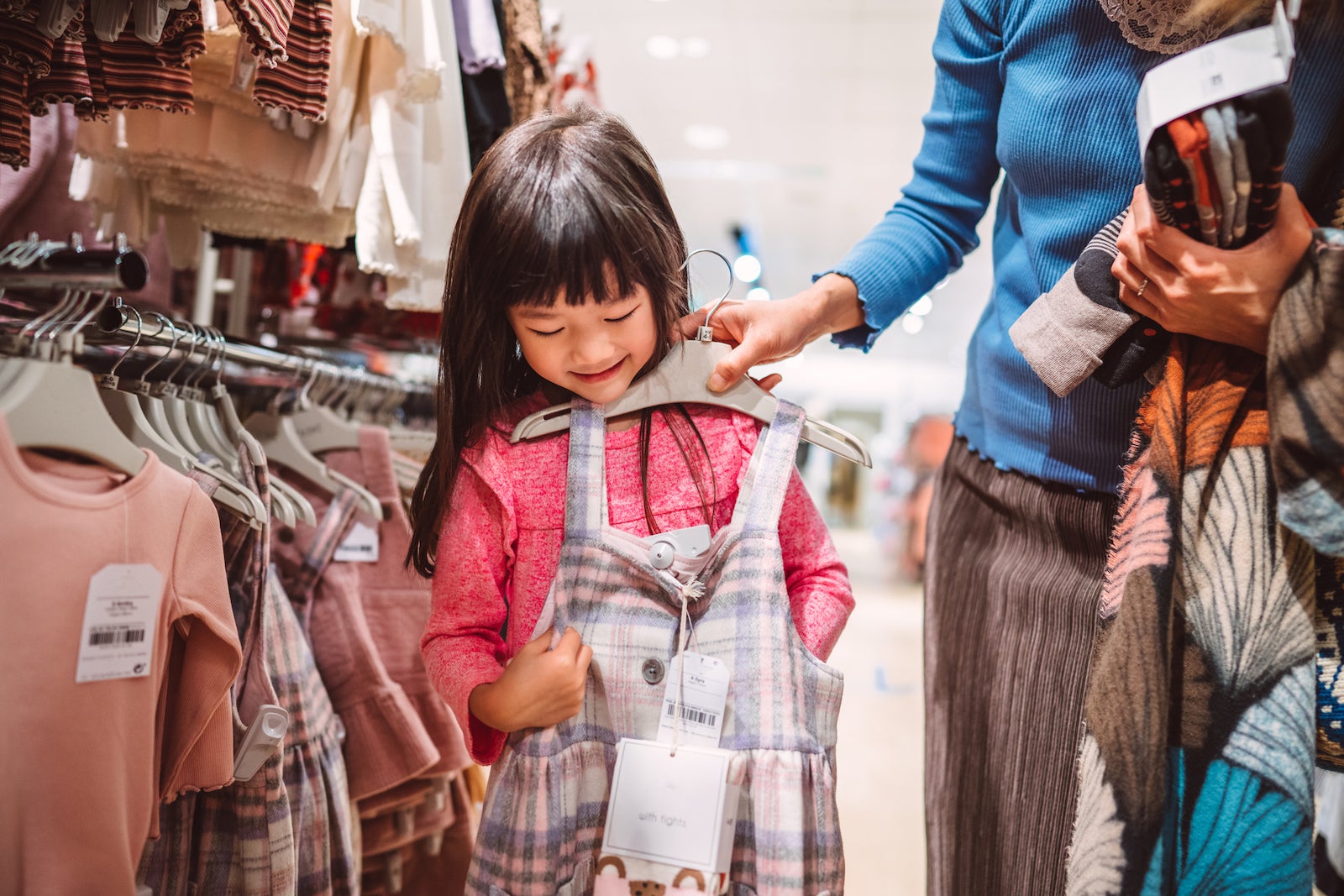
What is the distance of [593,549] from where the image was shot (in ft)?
2.90

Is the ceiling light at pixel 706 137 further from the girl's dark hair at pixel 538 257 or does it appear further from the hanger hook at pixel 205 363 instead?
the girl's dark hair at pixel 538 257

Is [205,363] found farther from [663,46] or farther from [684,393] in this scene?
[663,46]

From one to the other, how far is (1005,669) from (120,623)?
85 cm

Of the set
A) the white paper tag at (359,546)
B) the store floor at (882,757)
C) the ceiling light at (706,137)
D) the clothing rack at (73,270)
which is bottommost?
the store floor at (882,757)

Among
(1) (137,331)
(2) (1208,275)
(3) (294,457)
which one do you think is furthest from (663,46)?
(2) (1208,275)

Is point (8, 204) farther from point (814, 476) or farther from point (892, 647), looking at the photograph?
point (814, 476)

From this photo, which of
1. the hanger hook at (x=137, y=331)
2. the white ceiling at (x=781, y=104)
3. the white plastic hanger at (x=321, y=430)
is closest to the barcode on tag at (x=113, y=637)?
the hanger hook at (x=137, y=331)

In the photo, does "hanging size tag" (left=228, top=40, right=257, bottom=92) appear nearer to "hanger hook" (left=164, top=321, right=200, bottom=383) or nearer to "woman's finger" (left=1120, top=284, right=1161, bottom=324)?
"hanger hook" (left=164, top=321, right=200, bottom=383)

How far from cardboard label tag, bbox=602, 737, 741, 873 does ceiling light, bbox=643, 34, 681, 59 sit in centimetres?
453

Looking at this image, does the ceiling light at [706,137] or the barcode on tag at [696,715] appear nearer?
the barcode on tag at [696,715]

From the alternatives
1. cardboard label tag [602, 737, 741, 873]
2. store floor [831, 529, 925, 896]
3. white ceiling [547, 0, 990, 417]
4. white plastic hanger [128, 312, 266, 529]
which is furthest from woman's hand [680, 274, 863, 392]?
white ceiling [547, 0, 990, 417]

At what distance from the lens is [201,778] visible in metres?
0.96

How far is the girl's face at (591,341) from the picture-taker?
2.90ft

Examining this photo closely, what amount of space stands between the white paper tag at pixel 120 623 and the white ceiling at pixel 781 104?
2.58 meters
